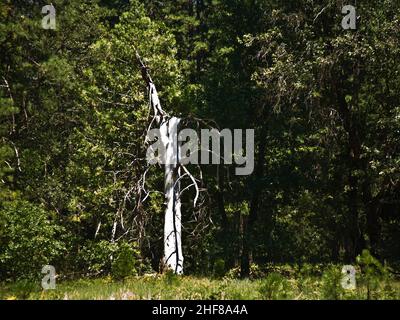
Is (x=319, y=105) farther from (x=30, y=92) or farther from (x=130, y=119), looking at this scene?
(x=30, y=92)

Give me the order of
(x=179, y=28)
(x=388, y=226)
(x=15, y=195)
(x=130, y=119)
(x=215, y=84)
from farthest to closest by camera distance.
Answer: (x=179, y=28) → (x=215, y=84) → (x=130, y=119) → (x=388, y=226) → (x=15, y=195)

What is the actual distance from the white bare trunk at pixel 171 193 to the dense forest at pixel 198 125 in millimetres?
658

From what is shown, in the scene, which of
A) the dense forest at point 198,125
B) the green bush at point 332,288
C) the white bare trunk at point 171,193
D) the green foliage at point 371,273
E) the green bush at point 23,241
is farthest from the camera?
the green bush at point 23,241

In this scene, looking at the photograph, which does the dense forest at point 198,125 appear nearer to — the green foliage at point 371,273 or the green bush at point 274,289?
the green bush at point 274,289

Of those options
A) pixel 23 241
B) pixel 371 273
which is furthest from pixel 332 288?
pixel 23 241

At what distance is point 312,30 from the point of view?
21.3 meters

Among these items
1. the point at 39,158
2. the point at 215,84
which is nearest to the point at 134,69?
the point at 215,84

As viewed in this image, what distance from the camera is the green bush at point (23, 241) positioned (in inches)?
819

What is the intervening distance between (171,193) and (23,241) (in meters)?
6.77

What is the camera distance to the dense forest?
19.8 m

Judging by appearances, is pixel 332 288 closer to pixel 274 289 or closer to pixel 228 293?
pixel 274 289

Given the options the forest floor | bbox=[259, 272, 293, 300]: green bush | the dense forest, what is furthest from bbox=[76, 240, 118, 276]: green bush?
bbox=[259, 272, 293, 300]: green bush

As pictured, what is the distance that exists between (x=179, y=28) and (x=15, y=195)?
43.7 feet

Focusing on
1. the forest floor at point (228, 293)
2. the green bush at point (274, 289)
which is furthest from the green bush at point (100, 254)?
the green bush at point (274, 289)
